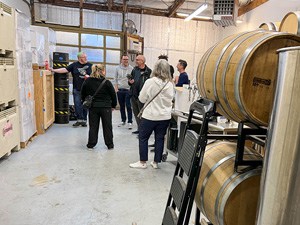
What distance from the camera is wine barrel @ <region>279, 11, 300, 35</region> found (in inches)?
55.4

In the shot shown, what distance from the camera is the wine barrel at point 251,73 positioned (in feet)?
3.81

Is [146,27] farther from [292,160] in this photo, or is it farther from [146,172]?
[292,160]

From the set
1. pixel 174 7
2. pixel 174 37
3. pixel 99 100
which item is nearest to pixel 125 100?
pixel 99 100

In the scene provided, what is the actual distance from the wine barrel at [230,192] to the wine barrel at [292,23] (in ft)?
2.40

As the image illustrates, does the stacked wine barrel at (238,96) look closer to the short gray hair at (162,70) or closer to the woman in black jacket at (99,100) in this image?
the short gray hair at (162,70)

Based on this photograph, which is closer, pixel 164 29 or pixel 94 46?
pixel 94 46

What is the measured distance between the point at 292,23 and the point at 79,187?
8.79 ft

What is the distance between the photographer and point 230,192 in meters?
1.27

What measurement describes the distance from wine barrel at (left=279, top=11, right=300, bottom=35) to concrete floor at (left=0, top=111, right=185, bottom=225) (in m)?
1.92

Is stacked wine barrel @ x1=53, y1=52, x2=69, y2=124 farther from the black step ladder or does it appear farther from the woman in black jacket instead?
the black step ladder

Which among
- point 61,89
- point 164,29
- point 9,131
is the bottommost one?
point 9,131

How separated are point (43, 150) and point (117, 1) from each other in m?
6.06

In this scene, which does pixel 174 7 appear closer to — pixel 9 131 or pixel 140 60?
pixel 140 60

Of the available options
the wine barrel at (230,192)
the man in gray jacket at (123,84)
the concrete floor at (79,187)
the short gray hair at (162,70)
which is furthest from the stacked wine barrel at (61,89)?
the wine barrel at (230,192)
